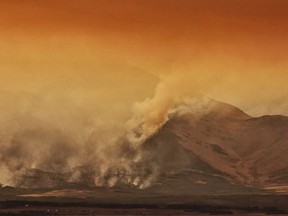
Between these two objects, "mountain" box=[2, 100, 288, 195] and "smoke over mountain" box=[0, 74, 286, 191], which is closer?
"smoke over mountain" box=[0, 74, 286, 191]

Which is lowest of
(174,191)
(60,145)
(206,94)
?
(174,191)

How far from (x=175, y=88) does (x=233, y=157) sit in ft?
3.60

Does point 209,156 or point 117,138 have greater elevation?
point 117,138

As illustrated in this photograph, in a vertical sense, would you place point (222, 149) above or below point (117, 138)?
below

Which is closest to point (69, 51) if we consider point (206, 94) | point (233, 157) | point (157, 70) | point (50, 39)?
point (50, 39)

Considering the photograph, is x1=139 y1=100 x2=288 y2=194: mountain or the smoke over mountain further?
x1=139 y1=100 x2=288 y2=194: mountain

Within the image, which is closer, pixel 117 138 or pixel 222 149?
pixel 117 138

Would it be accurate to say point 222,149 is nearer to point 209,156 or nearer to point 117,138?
point 209,156

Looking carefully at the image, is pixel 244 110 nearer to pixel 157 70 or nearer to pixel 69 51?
pixel 157 70

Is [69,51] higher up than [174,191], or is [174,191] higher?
[69,51]

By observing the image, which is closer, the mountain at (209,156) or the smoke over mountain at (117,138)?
the smoke over mountain at (117,138)

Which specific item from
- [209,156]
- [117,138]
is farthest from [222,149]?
[117,138]

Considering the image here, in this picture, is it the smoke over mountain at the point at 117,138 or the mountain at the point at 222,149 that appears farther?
the mountain at the point at 222,149

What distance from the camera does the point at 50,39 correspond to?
9.27m
